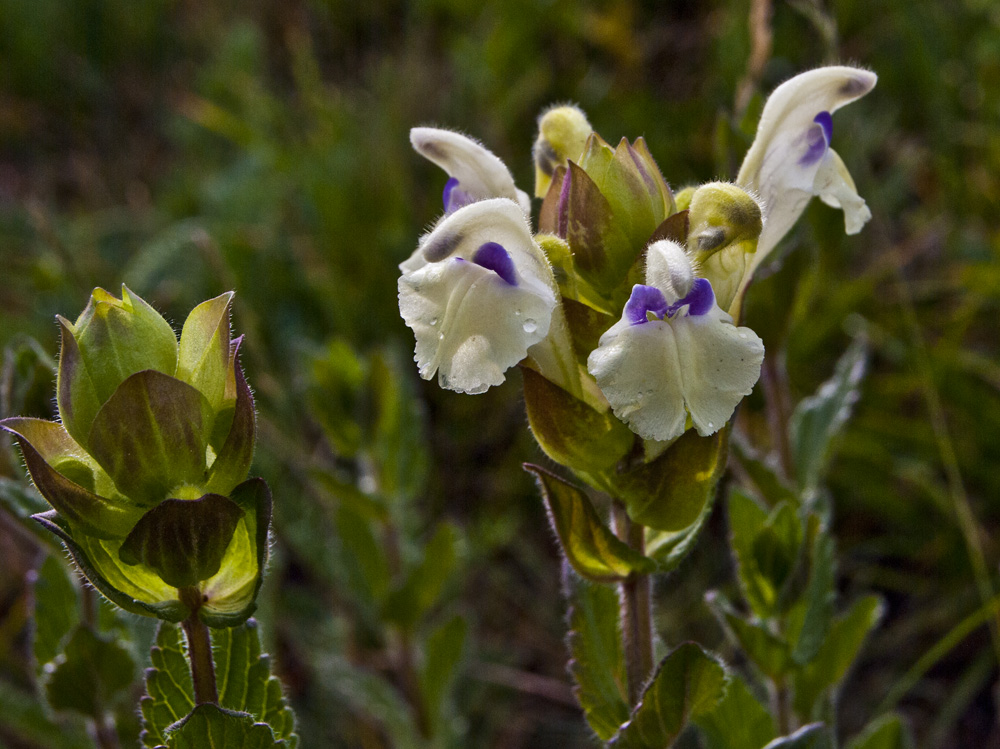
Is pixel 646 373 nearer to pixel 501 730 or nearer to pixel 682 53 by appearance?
pixel 501 730

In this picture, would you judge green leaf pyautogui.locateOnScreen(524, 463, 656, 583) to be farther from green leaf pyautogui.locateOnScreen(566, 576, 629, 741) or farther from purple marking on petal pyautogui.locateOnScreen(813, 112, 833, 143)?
purple marking on petal pyautogui.locateOnScreen(813, 112, 833, 143)

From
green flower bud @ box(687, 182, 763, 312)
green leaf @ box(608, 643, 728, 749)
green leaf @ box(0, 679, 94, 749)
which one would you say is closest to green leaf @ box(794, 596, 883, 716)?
green leaf @ box(608, 643, 728, 749)

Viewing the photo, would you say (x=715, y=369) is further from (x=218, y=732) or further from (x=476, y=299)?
(x=218, y=732)

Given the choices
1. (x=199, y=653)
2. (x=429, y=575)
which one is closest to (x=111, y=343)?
(x=199, y=653)

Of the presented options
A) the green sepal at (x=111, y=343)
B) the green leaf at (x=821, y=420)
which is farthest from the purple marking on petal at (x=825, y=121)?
the green sepal at (x=111, y=343)

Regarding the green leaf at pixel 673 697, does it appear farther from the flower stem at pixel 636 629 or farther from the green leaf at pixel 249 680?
the green leaf at pixel 249 680

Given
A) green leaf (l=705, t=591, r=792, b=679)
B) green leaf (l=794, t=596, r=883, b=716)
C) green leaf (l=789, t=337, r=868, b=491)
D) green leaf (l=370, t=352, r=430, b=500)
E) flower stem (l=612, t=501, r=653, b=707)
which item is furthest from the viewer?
green leaf (l=370, t=352, r=430, b=500)

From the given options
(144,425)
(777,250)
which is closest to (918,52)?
(777,250)
